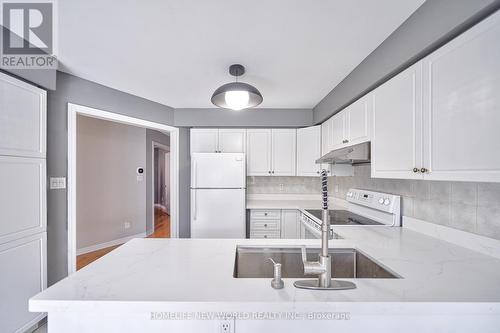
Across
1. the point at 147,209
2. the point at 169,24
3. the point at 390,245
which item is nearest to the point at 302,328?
the point at 390,245

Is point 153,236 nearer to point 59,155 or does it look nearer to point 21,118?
point 59,155

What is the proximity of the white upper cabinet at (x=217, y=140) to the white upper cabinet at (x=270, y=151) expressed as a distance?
0.17 meters

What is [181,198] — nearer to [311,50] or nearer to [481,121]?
[311,50]

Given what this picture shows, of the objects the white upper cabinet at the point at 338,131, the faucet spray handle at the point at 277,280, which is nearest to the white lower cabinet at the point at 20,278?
the faucet spray handle at the point at 277,280

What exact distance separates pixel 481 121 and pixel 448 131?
0.15m

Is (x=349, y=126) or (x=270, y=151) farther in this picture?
(x=270, y=151)

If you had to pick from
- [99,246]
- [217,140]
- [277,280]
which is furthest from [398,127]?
[99,246]

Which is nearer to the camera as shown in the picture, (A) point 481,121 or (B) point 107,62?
(A) point 481,121

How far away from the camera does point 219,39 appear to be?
1564 mm

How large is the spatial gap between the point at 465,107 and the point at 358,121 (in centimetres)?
101

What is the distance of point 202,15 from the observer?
1.33 meters

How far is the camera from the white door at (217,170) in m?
2.96

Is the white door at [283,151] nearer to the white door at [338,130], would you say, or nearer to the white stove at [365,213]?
the white door at [338,130]

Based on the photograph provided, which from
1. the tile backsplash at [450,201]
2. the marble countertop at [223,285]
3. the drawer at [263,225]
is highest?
the tile backsplash at [450,201]
